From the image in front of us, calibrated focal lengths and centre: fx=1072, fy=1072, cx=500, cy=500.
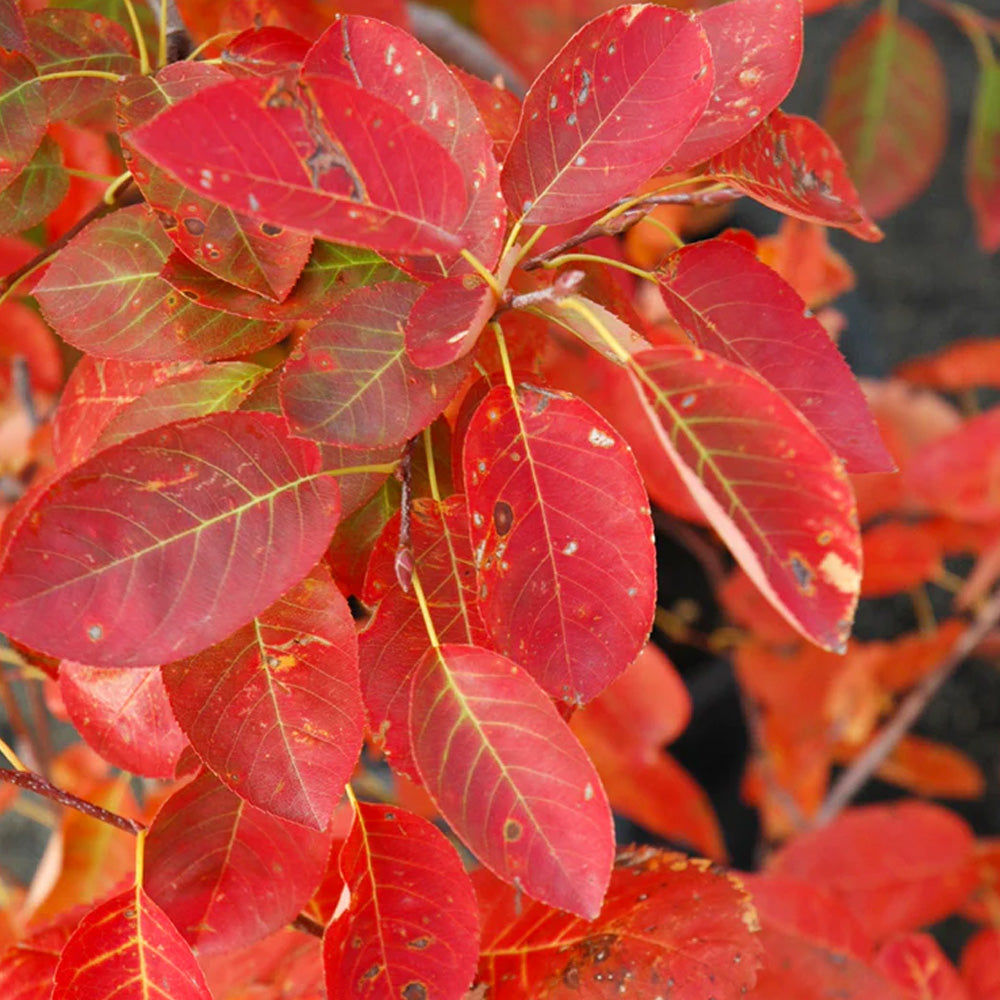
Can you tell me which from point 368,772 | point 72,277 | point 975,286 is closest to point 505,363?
point 72,277

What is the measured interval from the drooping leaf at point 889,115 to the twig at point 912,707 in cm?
44

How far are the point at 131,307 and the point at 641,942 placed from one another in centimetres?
32

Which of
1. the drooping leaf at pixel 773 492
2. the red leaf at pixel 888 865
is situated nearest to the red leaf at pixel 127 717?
the drooping leaf at pixel 773 492

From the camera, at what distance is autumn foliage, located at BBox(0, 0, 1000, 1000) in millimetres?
283

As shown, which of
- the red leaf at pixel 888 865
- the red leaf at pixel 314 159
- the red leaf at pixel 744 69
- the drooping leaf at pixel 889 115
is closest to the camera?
the red leaf at pixel 314 159

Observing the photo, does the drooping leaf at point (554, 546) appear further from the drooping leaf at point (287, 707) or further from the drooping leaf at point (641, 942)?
the drooping leaf at point (641, 942)

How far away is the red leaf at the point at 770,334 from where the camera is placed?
352mm

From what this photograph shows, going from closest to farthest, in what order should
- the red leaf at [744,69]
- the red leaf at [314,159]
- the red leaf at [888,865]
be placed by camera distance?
1. the red leaf at [314,159]
2. the red leaf at [744,69]
3. the red leaf at [888,865]

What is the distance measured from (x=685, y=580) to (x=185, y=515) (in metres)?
1.02

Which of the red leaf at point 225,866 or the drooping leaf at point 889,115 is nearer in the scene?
the red leaf at point 225,866

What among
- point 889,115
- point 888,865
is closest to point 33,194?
point 888,865

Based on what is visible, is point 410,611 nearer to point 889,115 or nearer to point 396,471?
point 396,471

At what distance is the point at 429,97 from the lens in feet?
1.13

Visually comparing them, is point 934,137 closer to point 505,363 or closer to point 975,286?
point 975,286
